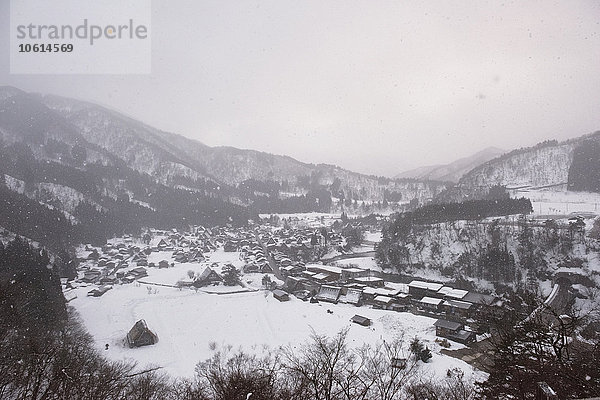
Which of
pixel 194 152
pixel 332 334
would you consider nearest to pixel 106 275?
pixel 332 334

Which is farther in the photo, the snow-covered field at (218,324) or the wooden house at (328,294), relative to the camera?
the wooden house at (328,294)

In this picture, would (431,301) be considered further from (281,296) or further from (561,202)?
(561,202)

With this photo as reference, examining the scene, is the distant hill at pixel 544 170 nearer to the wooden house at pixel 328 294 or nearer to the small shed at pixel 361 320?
the wooden house at pixel 328 294

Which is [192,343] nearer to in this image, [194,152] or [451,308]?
[451,308]

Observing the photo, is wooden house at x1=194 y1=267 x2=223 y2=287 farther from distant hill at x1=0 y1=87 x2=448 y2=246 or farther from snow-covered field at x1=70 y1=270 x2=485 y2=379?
distant hill at x1=0 y1=87 x2=448 y2=246

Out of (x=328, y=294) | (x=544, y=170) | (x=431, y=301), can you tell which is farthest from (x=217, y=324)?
(x=544, y=170)

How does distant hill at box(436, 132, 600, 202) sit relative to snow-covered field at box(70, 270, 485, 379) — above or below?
above

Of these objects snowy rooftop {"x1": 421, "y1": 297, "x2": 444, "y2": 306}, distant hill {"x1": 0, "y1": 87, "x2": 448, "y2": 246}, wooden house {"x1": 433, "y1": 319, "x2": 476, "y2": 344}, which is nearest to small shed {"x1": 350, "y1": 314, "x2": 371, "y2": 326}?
wooden house {"x1": 433, "y1": 319, "x2": 476, "y2": 344}

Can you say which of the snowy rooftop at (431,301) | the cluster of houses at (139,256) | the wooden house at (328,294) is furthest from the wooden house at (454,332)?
the cluster of houses at (139,256)
